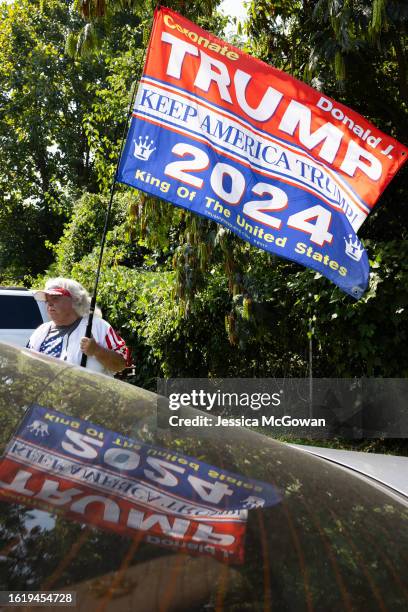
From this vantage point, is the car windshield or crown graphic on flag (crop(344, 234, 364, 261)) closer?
the car windshield

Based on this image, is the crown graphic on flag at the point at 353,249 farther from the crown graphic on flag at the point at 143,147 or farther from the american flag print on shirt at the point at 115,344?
the american flag print on shirt at the point at 115,344

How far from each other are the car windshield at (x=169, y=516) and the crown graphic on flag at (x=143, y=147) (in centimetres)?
280

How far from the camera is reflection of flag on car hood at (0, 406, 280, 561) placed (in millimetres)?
1376

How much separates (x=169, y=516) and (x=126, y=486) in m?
0.14

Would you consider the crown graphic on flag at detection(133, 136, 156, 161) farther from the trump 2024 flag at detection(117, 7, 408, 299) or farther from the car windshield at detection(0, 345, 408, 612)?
the car windshield at detection(0, 345, 408, 612)

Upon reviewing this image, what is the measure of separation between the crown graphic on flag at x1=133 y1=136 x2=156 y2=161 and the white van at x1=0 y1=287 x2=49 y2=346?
504 centimetres

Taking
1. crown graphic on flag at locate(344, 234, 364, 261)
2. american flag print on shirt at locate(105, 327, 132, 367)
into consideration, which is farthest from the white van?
crown graphic on flag at locate(344, 234, 364, 261)

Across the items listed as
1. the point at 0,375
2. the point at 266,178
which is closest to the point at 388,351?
the point at 266,178

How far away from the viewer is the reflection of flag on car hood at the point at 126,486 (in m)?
1.38

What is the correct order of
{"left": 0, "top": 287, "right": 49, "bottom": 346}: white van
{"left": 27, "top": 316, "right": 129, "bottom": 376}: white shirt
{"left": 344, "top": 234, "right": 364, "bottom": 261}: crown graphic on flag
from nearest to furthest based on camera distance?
{"left": 27, "top": 316, "right": 129, "bottom": 376}: white shirt → {"left": 344, "top": 234, "right": 364, "bottom": 261}: crown graphic on flag → {"left": 0, "top": 287, "right": 49, "bottom": 346}: white van

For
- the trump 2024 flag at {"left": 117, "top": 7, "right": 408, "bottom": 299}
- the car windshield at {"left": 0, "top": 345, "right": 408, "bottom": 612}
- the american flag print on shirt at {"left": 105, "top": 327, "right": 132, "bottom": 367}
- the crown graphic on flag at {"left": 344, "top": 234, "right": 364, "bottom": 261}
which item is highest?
the trump 2024 flag at {"left": 117, "top": 7, "right": 408, "bottom": 299}

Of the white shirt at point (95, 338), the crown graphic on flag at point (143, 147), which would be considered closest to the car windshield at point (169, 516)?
the white shirt at point (95, 338)

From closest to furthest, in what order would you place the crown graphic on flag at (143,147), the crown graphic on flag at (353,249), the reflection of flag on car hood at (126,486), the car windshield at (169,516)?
the car windshield at (169,516) → the reflection of flag on car hood at (126,486) → the crown graphic on flag at (353,249) → the crown graphic on flag at (143,147)

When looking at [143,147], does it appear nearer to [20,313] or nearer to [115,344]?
[115,344]
